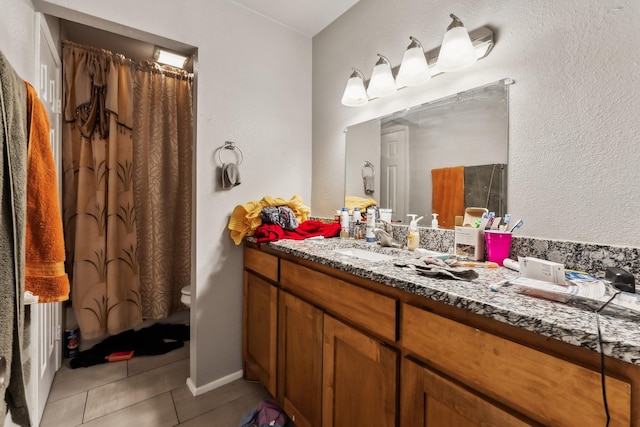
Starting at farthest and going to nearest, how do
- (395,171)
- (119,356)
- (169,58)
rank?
1. (169,58)
2. (119,356)
3. (395,171)

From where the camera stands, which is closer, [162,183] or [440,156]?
[440,156]

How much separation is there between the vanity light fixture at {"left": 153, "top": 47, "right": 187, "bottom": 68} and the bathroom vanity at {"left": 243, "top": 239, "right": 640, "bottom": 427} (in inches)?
74.0

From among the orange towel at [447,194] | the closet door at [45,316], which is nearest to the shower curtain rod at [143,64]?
the closet door at [45,316]

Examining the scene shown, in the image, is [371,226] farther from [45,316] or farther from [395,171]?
[45,316]

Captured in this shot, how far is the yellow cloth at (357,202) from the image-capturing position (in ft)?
5.64

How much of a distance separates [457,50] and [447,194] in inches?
23.9

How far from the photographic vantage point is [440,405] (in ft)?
2.28

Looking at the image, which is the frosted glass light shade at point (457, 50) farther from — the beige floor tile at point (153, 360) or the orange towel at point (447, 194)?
the beige floor tile at point (153, 360)

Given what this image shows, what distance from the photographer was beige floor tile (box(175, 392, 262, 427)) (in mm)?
1416

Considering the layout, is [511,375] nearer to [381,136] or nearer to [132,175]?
[381,136]

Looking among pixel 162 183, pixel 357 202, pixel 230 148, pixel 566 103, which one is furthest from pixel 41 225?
pixel 566 103

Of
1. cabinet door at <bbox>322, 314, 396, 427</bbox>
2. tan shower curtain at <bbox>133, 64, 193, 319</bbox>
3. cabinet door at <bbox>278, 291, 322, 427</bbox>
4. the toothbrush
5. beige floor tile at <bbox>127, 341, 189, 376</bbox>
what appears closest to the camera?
cabinet door at <bbox>322, 314, 396, 427</bbox>

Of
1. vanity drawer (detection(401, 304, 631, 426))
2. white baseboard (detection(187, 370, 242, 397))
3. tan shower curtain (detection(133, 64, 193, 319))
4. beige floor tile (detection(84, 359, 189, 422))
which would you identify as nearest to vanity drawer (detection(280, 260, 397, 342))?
vanity drawer (detection(401, 304, 631, 426))

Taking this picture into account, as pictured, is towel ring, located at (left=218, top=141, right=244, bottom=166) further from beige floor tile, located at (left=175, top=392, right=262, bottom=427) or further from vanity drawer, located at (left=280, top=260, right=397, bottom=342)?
beige floor tile, located at (left=175, top=392, right=262, bottom=427)
